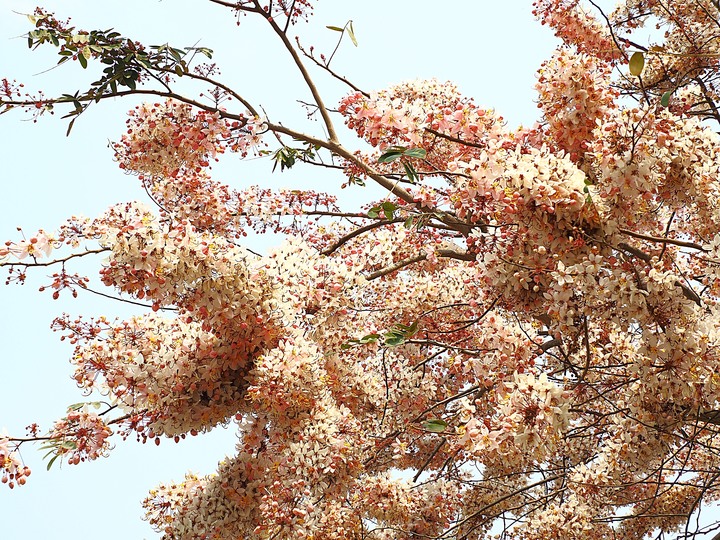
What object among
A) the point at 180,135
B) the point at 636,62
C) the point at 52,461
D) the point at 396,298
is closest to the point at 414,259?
the point at 396,298

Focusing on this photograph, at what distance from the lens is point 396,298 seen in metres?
4.11

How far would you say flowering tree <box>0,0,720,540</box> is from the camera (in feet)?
8.32

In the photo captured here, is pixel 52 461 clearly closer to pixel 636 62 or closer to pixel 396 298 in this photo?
pixel 396 298

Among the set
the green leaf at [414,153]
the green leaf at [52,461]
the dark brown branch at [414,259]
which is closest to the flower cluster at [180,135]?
the dark brown branch at [414,259]

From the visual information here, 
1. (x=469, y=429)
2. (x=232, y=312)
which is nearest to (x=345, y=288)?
(x=232, y=312)

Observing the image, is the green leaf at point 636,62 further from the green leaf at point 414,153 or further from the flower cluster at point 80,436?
the flower cluster at point 80,436

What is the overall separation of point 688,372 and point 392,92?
2.24 metres

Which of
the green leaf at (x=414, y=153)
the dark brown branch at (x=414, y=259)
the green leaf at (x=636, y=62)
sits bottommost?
the green leaf at (x=636, y=62)

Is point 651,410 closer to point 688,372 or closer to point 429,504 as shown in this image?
point 688,372

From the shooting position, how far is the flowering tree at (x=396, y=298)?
8.32 feet

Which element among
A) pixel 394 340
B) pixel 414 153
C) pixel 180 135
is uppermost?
pixel 180 135

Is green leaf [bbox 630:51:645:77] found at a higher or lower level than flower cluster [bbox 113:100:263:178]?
lower

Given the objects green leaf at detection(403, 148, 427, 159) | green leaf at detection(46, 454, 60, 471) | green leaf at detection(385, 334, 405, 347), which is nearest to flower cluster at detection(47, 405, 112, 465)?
green leaf at detection(46, 454, 60, 471)

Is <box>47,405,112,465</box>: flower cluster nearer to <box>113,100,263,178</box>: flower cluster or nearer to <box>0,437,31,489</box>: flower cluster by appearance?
<box>0,437,31,489</box>: flower cluster
